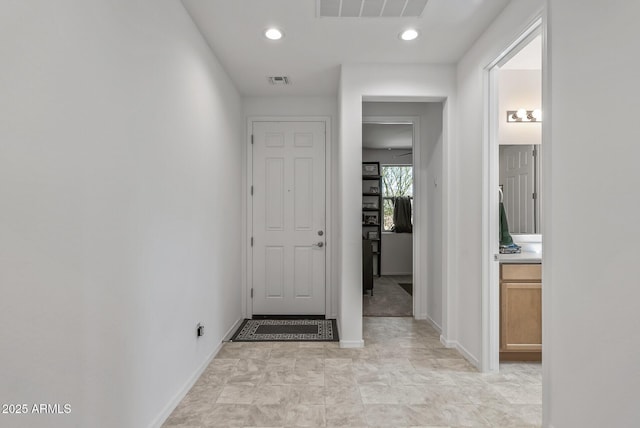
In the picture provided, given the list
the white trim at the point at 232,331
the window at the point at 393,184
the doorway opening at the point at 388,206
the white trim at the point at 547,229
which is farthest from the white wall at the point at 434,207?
the window at the point at 393,184

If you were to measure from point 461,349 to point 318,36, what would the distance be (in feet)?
9.65

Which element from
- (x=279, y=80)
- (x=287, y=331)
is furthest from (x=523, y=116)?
(x=287, y=331)

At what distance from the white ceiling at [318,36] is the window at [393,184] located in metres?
4.27

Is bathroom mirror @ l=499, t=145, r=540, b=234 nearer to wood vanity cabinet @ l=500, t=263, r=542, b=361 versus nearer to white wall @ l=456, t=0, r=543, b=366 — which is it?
white wall @ l=456, t=0, r=543, b=366

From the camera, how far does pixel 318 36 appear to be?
107 inches

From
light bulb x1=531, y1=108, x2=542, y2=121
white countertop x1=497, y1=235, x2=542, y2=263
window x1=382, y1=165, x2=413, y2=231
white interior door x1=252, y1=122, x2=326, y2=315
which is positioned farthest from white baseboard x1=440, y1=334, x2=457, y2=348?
window x1=382, y1=165, x2=413, y2=231

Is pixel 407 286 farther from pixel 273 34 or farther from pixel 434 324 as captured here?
pixel 273 34

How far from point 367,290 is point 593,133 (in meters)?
4.36

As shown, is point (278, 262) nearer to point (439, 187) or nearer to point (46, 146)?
point (439, 187)

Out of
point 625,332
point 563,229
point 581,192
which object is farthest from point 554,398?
point 581,192

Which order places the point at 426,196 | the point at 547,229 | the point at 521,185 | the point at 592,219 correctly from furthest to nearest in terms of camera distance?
the point at 426,196
the point at 521,185
the point at 547,229
the point at 592,219

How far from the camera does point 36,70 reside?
1.11 meters

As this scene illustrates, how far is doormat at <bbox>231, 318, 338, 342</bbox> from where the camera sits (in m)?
3.42

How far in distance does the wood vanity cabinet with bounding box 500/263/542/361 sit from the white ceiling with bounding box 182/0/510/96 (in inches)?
74.8
